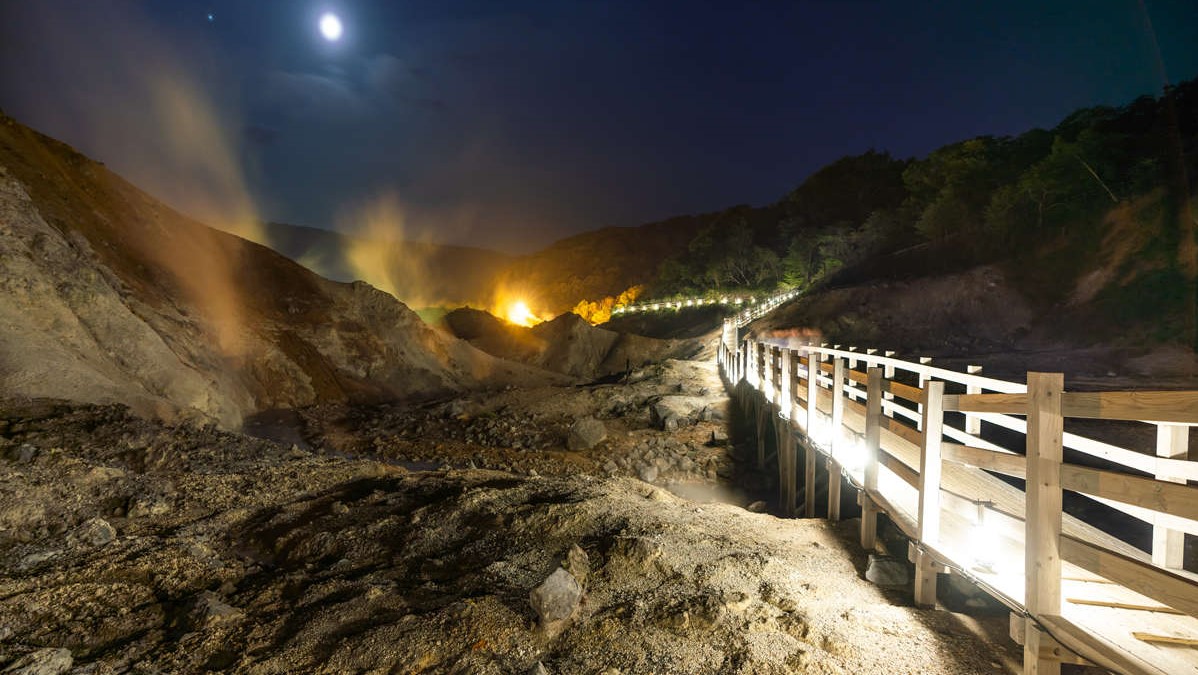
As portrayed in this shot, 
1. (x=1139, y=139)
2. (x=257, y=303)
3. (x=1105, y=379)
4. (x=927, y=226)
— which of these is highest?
(x=1139, y=139)

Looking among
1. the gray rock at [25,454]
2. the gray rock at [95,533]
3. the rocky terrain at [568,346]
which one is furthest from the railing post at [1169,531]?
the rocky terrain at [568,346]

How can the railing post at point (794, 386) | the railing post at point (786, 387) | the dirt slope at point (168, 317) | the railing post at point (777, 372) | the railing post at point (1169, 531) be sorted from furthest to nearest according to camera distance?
the dirt slope at point (168, 317) → the railing post at point (777, 372) → the railing post at point (786, 387) → the railing post at point (794, 386) → the railing post at point (1169, 531)

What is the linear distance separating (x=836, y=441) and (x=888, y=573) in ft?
6.95

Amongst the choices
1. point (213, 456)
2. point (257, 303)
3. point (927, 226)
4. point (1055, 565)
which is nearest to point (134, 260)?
point (257, 303)

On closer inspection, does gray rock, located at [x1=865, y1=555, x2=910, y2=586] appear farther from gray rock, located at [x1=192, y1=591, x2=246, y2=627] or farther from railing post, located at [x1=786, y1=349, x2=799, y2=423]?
gray rock, located at [x1=192, y1=591, x2=246, y2=627]

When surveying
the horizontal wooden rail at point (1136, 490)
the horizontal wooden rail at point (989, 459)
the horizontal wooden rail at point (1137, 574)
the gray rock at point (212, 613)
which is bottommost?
the gray rock at point (212, 613)

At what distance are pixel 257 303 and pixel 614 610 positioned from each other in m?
22.7

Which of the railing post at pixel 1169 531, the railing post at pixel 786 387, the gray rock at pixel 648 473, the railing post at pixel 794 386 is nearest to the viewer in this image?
the railing post at pixel 1169 531

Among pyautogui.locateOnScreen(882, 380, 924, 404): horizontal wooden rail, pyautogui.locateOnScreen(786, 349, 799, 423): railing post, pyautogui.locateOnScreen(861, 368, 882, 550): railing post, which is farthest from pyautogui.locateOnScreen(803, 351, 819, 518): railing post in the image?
pyautogui.locateOnScreen(861, 368, 882, 550): railing post

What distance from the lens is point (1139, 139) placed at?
87.9 feet

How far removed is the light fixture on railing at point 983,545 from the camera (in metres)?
3.55

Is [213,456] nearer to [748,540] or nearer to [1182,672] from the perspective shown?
[748,540]

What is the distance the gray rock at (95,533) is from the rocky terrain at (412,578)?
3cm

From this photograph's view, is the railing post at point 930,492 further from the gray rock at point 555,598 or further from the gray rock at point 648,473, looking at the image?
the gray rock at point 648,473
